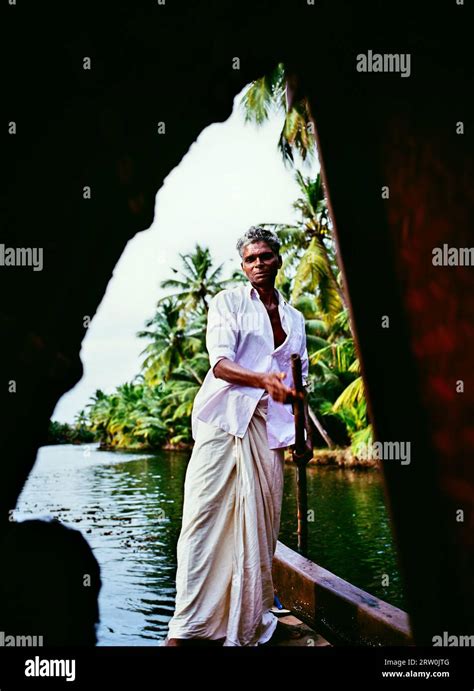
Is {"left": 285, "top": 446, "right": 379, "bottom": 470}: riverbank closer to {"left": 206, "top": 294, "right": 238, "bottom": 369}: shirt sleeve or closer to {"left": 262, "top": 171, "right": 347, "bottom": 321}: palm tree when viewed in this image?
{"left": 262, "top": 171, "right": 347, "bottom": 321}: palm tree

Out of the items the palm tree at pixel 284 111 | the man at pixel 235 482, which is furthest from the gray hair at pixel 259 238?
the palm tree at pixel 284 111

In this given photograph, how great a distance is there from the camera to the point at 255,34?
84 centimetres

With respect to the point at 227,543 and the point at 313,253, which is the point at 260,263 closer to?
the point at 227,543

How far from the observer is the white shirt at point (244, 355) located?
2.61 metres

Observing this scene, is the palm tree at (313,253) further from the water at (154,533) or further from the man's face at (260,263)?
the man's face at (260,263)

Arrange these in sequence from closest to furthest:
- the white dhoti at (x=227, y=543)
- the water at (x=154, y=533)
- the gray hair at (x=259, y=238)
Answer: the white dhoti at (x=227, y=543) < the gray hair at (x=259, y=238) < the water at (x=154, y=533)

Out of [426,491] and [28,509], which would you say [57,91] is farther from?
[28,509]

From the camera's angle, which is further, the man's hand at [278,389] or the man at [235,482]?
the man at [235,482]

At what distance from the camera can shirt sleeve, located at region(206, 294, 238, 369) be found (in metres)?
2.56

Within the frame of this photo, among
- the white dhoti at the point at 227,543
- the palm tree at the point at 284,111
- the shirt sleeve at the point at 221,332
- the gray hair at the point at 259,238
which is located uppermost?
the palm tree at the point at 284,111

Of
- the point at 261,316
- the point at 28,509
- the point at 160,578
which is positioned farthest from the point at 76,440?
the point at 261,316

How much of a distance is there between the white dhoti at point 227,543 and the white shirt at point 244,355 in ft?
0.22

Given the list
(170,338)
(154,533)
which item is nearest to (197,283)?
(170,338)

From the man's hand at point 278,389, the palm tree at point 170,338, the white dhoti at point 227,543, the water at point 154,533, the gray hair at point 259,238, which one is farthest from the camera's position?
the palm tree at point 170,338
